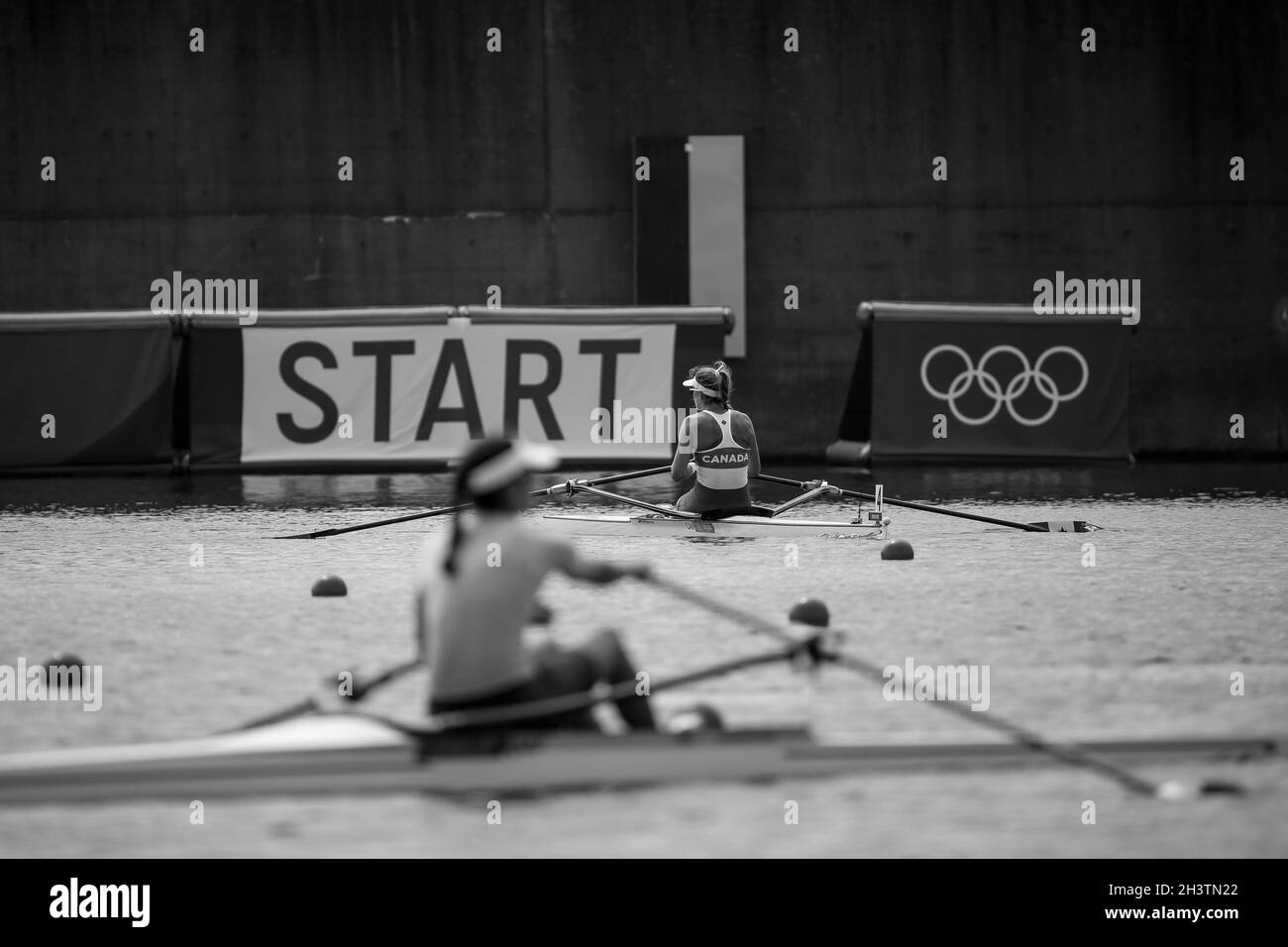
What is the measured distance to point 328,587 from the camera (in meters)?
11.0

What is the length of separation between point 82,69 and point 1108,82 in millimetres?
15328

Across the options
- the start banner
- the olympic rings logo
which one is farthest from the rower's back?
the olympic rings logo

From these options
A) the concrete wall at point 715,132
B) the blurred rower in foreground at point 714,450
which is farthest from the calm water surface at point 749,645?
the concrete wall at point 715,132

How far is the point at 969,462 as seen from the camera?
72.1 ft

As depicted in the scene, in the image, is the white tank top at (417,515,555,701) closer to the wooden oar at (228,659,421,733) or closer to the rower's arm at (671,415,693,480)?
the wooden oar at (228,659,421,733)

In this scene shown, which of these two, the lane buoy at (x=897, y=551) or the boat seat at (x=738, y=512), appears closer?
the lane buoy at (x=897, y=551)

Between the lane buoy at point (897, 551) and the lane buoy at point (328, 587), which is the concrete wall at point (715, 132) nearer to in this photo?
the lane buoy at point (897, 551)

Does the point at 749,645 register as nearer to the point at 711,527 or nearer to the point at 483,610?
the point at 483,610

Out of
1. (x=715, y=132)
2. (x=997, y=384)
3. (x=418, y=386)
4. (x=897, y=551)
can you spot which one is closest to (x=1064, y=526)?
(x=897, y=551)

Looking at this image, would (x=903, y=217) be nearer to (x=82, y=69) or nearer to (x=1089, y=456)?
(x=1089, y=456)

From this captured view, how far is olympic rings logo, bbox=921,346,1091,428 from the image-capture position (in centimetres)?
2203

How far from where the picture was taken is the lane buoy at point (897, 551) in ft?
42.1

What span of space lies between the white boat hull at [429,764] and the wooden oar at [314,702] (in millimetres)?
217

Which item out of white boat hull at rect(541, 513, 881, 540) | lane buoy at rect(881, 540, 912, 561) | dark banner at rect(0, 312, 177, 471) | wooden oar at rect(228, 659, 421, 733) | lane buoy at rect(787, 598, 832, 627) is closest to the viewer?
wooden oar at rect(228, 659, 421, 733)
